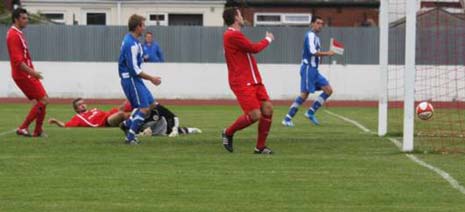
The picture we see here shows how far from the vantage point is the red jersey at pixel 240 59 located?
47.9 feet

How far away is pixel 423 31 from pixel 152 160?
20.4 meters

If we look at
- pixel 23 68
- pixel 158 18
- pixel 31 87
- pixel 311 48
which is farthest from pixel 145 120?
pixel 158 18

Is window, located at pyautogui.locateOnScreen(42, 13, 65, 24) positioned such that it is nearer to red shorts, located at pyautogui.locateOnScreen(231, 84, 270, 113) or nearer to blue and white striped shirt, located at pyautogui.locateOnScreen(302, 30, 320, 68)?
blue and white striped shirt, located at pyautogui.locateOnScreen(302, 30, 320, 68)

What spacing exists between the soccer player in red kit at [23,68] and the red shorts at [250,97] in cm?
384

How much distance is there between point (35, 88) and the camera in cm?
1767

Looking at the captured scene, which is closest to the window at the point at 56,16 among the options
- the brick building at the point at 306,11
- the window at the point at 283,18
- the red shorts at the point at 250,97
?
the brick building at the point at 306,11

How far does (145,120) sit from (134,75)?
2.35 m

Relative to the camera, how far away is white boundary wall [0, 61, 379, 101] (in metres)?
34.7

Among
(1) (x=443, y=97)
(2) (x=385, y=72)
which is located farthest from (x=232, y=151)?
Answer: (1) (x=443, y=97)

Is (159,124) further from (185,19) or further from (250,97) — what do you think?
(185,19)

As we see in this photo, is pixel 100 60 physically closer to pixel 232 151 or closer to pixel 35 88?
pixel 35 88

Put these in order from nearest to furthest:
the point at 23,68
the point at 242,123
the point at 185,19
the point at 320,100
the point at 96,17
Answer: the point at 242,123 → the point at 23,68 → the point at 320,100 → the point at 96,17 → the point at 185,19

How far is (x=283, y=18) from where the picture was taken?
4775cm

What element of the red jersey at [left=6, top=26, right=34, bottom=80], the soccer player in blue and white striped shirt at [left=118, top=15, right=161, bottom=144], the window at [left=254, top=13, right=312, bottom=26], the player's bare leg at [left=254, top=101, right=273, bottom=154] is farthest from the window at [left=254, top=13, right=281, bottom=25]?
the player's bare leg at [left=254, top=101, right=273, bottom=154]
